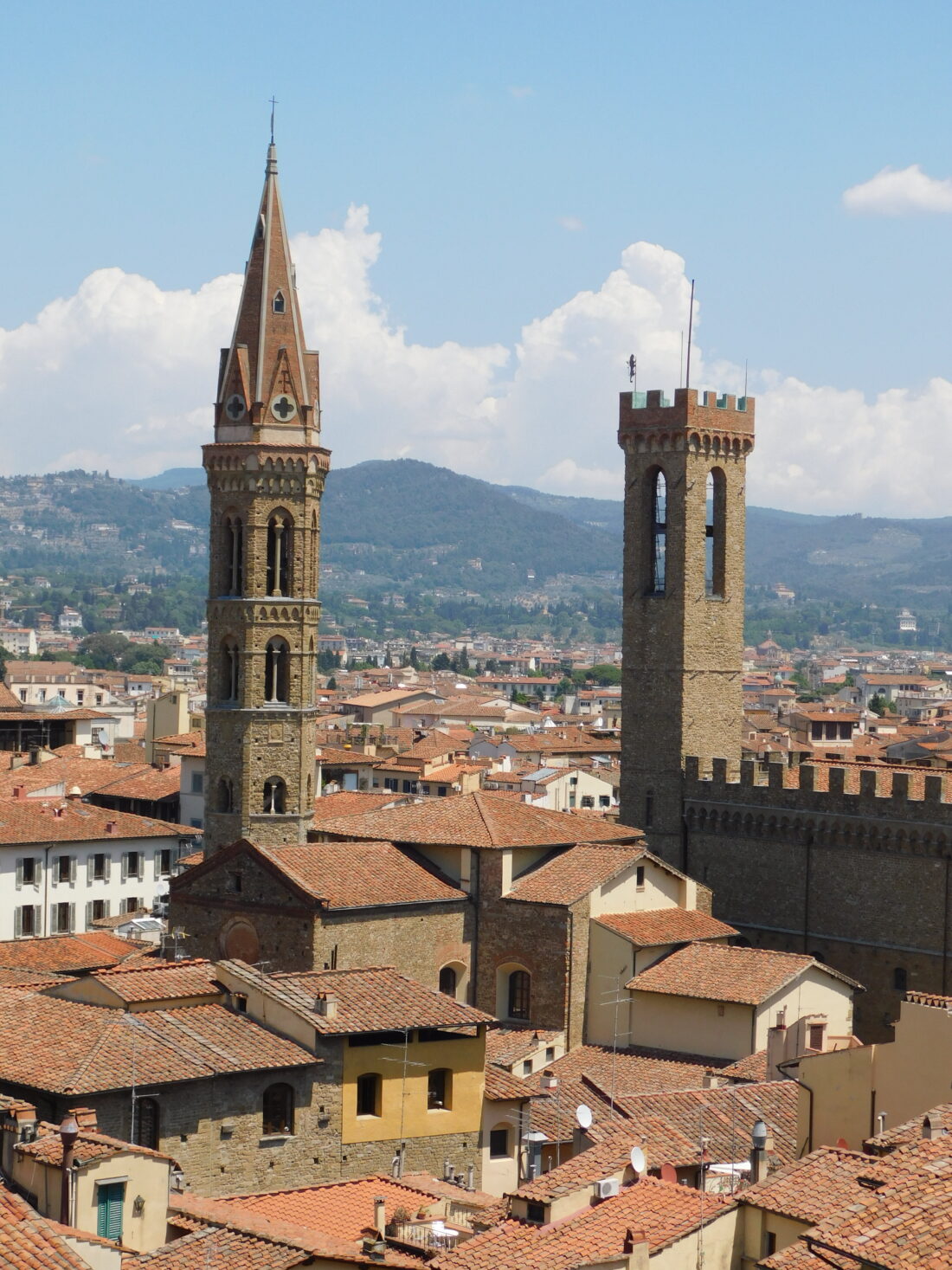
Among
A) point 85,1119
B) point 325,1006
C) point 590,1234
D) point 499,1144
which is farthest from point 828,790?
point 590,1234

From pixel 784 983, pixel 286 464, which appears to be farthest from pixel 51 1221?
pixel 286 464

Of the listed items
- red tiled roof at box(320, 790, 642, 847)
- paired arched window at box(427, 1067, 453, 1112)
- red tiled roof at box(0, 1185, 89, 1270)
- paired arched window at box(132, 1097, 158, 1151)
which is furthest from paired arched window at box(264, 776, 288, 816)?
red tiled roof at box(0, 1185, 89, 1270)

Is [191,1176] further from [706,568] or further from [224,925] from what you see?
[706,568]

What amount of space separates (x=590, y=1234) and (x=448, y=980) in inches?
804

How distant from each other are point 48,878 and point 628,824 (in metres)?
16.0

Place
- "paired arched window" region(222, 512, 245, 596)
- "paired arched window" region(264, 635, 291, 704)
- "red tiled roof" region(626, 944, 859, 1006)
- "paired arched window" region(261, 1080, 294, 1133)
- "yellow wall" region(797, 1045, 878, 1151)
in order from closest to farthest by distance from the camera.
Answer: "yellow wall" region(797, 1045, 878, 1151) → "paired arched window" region(261, 1080, 294, 1133) → "red tiled roof" region(626, 944, 859, 1006) → "paired arched window" region(264, 635, 291, 704) → "paired arched window" region(222, 512, 245, 596)

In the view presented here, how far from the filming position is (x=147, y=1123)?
26.5m

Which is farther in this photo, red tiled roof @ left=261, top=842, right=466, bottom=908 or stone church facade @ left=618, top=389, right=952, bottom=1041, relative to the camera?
stone church facade @ left=618, top=389, right=952, bottom=1041

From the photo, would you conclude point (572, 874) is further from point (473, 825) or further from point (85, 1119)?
point (85, 1119)

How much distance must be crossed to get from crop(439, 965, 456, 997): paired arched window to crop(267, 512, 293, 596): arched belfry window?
32.4ft

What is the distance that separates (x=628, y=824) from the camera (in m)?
48.4

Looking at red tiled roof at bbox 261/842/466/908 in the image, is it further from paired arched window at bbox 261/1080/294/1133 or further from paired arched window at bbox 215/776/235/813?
paired arched window at bbox 261/1080/294/1133

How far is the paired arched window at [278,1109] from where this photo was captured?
2791 cm

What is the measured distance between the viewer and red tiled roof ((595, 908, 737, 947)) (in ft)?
128
